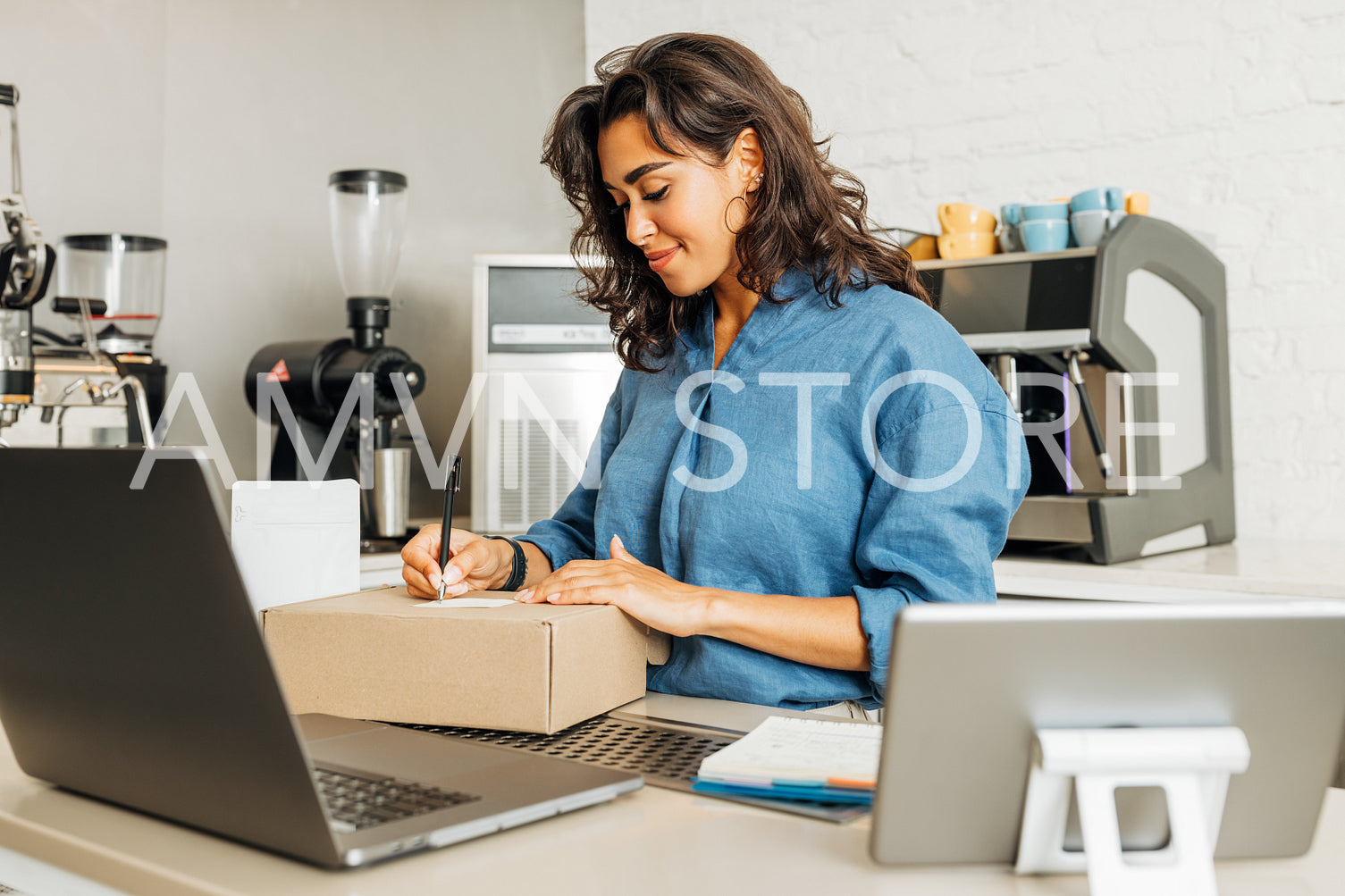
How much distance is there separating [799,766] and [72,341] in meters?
1.85

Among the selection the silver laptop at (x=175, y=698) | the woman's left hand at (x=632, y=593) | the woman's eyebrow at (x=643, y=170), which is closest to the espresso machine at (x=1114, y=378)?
the woman's eyebrow at (x=643, y=170)

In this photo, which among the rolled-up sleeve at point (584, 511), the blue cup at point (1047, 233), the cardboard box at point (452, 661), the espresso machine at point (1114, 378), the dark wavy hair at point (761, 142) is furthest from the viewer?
the blue cup at point (1047, 233)

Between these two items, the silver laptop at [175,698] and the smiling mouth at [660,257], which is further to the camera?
the smiling mouth at [660,257]

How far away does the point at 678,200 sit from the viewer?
3.88 ft

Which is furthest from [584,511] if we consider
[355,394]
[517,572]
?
[355,394]

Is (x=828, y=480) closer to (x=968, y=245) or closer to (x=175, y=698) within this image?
(x=175, y=698)

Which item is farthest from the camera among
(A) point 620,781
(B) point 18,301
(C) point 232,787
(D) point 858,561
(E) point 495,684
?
(B) point 18,301

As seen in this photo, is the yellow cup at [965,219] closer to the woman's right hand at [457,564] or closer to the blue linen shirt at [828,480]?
the blue linen shirt at [828,480]

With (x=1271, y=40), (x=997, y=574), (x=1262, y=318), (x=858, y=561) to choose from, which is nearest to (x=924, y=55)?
(x=1271, y=40)

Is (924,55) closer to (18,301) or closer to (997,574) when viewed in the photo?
(997,574)

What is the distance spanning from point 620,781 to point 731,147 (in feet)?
2.44

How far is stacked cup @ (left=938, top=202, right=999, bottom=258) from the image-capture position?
206cm

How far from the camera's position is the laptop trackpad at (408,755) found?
0.71 m

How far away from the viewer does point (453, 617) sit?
2.75ft
